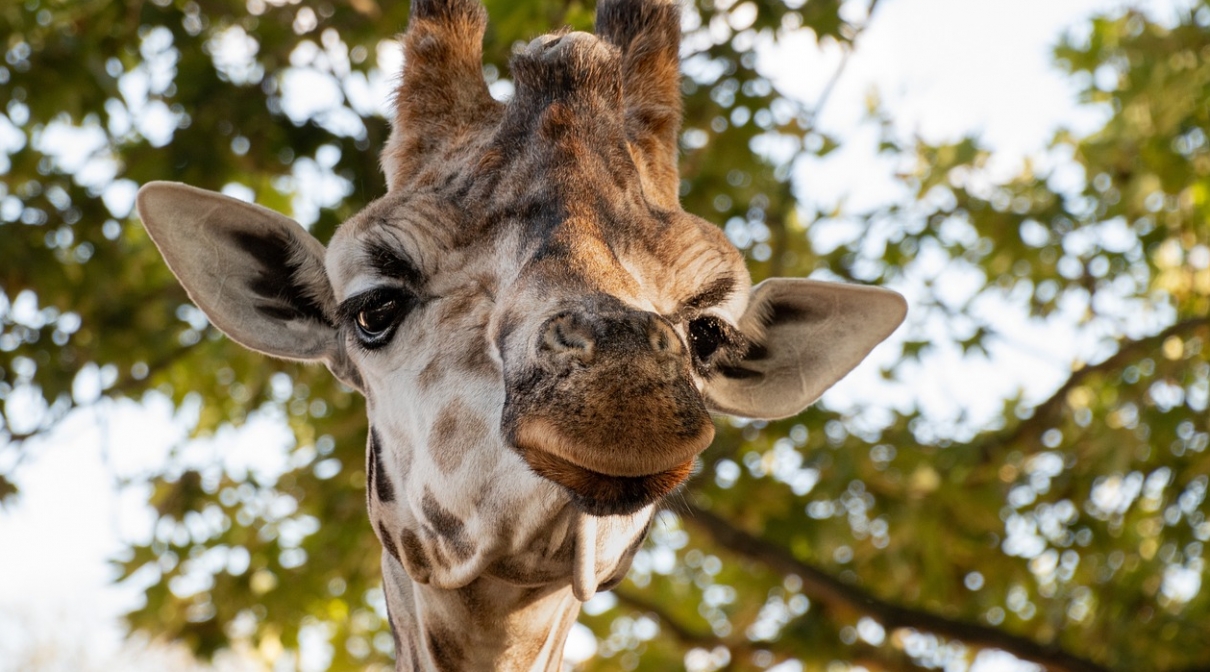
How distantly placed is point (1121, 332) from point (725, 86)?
9.58 feet

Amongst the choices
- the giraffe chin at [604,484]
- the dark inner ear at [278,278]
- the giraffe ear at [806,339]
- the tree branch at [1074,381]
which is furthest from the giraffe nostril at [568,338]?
the tree branch at [1074,381]

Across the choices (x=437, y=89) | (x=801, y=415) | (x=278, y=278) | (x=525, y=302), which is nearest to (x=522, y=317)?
(x=525, y=302)

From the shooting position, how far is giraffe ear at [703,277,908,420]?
2.90m

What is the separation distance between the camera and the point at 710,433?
6.19ft

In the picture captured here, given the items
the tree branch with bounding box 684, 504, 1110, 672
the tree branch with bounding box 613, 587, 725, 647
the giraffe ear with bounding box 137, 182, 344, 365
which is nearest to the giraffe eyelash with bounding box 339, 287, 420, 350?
the giraffe ear with bounding box 137, 182, 344, 365

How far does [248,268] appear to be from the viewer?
291 centimetres

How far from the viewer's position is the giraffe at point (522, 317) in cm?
191

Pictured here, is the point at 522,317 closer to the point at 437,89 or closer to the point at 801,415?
the point at 437,89

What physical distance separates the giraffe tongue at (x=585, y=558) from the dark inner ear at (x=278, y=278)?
1053mm

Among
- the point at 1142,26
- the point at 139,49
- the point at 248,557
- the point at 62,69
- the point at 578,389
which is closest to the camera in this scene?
the point at 578,389

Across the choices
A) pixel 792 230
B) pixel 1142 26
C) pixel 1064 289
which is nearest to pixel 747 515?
pixel 792 230

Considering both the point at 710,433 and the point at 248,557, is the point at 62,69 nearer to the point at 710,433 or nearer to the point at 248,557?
the point at 248,557

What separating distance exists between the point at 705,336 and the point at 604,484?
2.19ft

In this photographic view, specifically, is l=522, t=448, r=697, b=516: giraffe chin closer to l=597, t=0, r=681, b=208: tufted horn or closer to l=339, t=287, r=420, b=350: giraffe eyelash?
l=339, t=287, r=420, b=350: giraffe eyelash
